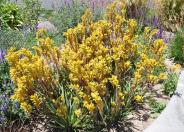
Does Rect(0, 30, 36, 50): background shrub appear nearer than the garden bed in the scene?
No

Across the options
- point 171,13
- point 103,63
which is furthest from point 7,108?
point 171,13

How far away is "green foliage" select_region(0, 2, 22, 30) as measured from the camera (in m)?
9.92

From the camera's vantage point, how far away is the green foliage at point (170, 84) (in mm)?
6023

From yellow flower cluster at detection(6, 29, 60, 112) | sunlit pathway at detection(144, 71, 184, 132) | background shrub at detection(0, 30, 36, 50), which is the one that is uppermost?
yellow flower cluster at detection(6, 29, 60, 112)

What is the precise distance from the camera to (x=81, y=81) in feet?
16.9

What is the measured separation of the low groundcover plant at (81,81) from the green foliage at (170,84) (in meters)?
0.56

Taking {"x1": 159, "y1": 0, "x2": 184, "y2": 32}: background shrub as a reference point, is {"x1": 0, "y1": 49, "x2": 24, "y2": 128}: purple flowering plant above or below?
below

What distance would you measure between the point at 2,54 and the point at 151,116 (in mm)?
2463

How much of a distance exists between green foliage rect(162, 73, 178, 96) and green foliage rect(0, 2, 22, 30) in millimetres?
4873

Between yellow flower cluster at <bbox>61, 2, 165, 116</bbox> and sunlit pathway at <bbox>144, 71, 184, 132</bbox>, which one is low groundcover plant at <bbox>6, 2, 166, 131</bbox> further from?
sunlit pathway at <bbox>144, 71, 184, 132</bbox>

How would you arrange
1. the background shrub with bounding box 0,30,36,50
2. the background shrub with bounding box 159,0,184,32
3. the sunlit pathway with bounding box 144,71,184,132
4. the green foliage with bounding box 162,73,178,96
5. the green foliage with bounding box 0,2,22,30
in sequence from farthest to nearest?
the green foliage with bounding box 0,2,22,30
the background shrub with bounding box 159,0,184,32
the background shrub with bounding box 0,30,36,50
the green foliage with bounding box 162,73,178,96
the sunlit pathway with bounding box 144,71,184,132

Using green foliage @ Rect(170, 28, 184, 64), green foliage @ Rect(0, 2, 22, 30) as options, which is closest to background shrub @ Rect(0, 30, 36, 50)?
green foliage @ Rect(0, 2, 22, 30)

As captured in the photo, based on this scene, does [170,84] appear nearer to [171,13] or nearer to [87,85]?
[87,85]

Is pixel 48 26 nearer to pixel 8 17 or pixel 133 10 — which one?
pixel 8 17
